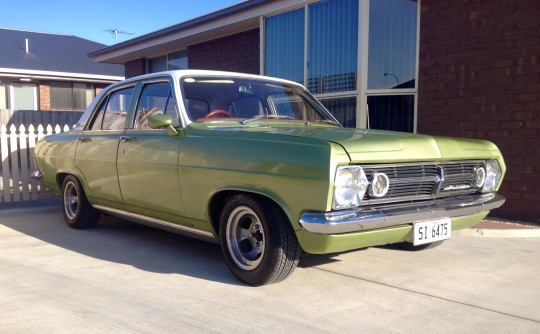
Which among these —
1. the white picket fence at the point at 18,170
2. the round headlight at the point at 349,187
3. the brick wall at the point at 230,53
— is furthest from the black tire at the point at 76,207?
the brick wall at the point at 230,53

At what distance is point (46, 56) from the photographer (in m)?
23.5

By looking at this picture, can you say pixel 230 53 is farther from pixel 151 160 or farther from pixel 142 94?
pixel 151 160

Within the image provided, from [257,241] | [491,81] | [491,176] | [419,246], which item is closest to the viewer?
[257,241]

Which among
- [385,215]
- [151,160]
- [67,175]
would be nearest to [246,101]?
[151,160]

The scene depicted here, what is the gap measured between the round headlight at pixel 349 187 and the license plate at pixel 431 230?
583 mm

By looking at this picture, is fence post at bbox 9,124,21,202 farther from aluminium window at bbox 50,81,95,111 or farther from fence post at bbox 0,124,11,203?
aluminium window at bbox 50,81,95,111

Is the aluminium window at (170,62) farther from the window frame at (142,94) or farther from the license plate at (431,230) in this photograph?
the license plate at (431,230)

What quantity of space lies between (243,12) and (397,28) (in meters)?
3.14

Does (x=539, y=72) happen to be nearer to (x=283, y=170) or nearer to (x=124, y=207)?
(x=283, y=170)

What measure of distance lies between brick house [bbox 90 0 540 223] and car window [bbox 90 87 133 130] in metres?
3.75

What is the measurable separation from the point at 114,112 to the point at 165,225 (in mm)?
1656

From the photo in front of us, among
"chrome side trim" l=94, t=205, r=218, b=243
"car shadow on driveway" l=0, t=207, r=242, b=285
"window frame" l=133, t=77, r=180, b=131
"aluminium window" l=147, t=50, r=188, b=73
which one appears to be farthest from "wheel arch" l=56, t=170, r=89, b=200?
"aluminium window" l=147, t=50, r=188, b=73

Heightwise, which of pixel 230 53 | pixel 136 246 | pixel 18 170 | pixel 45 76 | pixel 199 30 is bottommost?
pixel 136 246

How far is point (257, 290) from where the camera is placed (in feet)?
12.3
